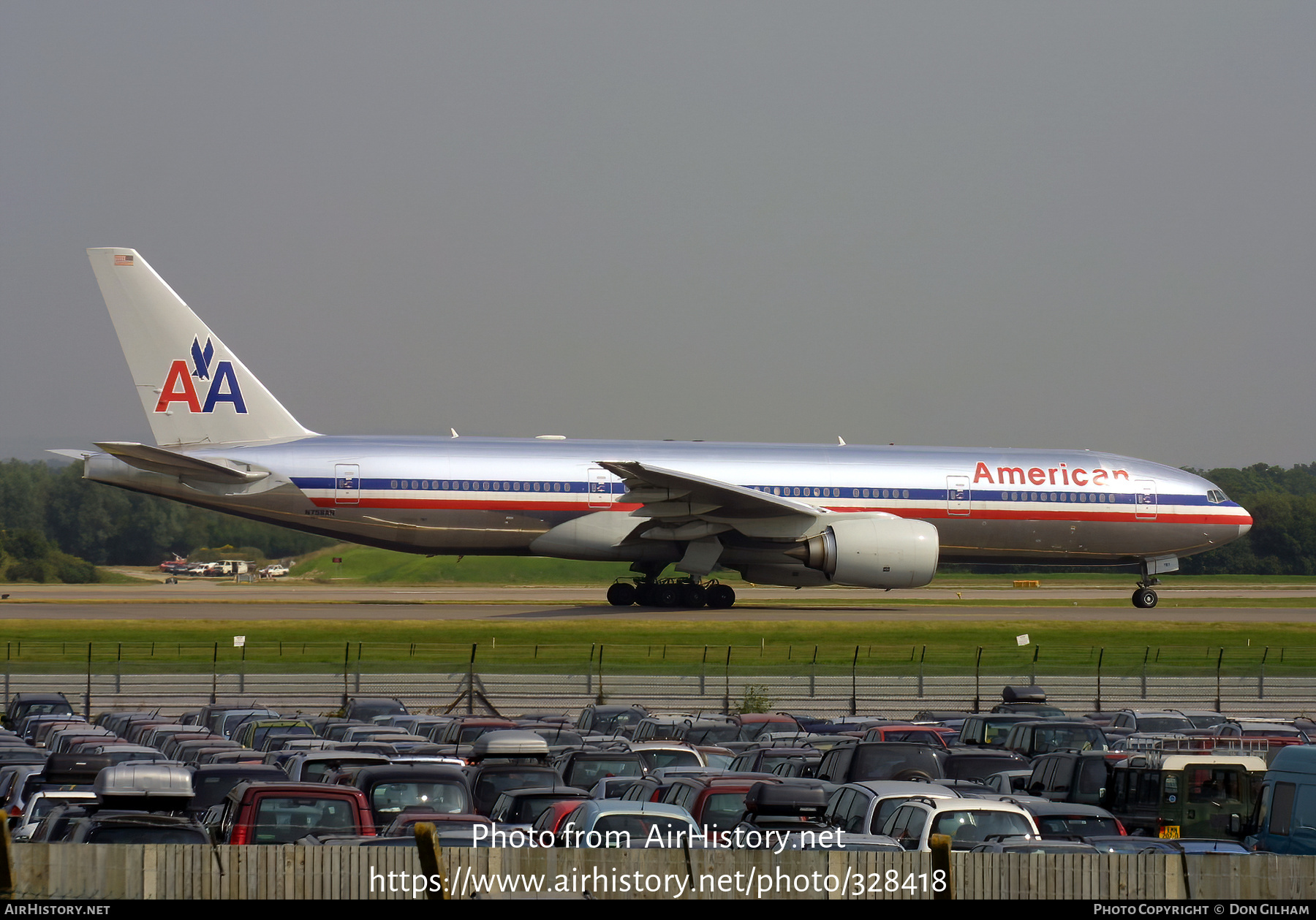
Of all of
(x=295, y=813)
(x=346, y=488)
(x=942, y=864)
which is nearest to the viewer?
(x=942, y=864)

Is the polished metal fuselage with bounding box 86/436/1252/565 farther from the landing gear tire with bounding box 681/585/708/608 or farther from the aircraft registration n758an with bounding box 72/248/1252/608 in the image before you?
the landing gear tire with bounding box 681/585/708/608

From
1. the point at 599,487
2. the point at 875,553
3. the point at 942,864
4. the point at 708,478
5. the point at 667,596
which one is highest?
the point at 708,478

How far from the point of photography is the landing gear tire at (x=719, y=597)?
135 feet

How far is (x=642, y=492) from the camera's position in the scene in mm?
38562

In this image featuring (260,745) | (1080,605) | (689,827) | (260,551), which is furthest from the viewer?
(260,551)

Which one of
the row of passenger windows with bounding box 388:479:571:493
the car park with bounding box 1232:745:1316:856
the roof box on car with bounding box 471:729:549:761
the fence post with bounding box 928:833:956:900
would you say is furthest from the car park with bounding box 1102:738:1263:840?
the row of passenger windows with bounding box 388:479:571:493

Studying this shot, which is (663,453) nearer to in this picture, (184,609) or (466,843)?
(184,609)

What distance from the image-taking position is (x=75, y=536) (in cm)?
11494

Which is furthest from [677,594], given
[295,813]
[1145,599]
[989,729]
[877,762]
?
[295,813]

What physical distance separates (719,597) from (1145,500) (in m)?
13.6

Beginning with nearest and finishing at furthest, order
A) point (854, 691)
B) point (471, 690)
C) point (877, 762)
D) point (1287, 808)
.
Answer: point (1287, 808)
point (877, 762)
point (471, 690)
point (854, 691)

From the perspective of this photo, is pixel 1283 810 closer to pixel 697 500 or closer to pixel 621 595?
pixel 697 500

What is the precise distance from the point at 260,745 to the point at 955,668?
15443mm

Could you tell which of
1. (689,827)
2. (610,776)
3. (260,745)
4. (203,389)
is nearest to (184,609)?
(203,389)
